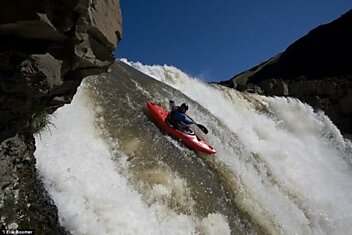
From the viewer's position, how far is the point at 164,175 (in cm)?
884

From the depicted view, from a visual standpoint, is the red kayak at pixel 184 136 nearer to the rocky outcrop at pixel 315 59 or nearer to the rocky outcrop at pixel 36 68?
the rocky outcrop at pixel 36 68

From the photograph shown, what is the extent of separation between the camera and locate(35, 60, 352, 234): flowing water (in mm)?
7281

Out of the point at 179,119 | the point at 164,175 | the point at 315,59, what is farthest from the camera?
the point at 315,59

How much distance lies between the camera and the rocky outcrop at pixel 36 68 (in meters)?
4.32

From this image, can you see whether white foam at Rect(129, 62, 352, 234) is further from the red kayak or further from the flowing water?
the red kayak

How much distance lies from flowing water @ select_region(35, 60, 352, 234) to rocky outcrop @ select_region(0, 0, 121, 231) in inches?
34.7

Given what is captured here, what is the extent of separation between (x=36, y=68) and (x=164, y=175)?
463 cm

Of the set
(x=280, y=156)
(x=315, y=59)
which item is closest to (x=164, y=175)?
(x=280, y=156)

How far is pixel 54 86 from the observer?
4988mm

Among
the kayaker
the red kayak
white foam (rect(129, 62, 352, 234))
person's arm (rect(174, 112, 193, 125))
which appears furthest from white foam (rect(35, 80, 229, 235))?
white foam (rect(129, 62, 352, 234))

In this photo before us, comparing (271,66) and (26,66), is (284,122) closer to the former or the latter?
(26,66)

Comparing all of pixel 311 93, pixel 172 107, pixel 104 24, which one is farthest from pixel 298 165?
pixel 311 93

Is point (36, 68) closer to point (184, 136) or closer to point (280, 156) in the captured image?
point (184, 136)

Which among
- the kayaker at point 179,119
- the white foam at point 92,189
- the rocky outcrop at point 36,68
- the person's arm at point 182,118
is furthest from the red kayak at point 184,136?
the rocky outcrop at point 36,68
